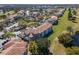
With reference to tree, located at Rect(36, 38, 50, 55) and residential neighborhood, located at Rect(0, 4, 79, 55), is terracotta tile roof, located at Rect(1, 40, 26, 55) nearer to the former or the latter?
residential neighborhood, located at Rect(0, 4, 79, 55)

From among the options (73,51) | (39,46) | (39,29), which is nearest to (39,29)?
(39,29)

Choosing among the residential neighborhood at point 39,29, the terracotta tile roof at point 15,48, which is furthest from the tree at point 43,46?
the terracotta tile roof at point 15,48

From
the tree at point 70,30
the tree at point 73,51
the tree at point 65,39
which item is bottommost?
the tree at point 73,51

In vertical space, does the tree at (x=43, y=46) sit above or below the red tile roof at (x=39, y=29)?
below

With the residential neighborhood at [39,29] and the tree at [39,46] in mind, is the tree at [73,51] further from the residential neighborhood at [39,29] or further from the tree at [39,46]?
the tree at [39,46]
